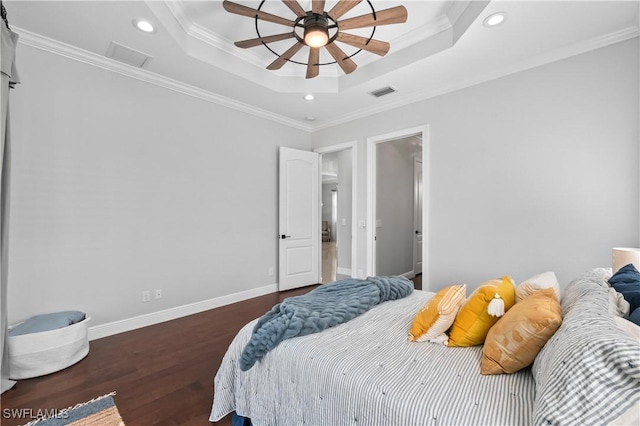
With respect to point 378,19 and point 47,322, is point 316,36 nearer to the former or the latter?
point 378,19

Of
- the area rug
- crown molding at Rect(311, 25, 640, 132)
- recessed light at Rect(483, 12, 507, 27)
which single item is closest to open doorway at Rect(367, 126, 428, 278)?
crown molding at Rect(311, 25, 640, 132)

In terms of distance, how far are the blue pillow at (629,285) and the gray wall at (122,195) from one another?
3.64m

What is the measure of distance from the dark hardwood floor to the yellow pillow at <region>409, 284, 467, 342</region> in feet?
4.18

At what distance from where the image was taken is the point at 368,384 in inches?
46.0

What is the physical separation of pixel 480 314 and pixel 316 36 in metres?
2.05

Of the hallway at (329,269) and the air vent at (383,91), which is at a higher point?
the air vent at (383,91)

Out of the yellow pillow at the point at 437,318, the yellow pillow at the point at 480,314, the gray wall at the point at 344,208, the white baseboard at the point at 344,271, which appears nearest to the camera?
the yellow pillow at the point at 480,314

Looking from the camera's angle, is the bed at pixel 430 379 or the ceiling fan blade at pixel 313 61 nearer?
the bed at pixel 430 379

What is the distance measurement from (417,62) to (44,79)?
3.46 m

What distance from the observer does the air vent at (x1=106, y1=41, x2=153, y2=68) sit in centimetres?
264

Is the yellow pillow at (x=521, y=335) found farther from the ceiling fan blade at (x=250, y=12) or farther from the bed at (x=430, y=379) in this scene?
the ceiling fan blade at (x=250, y=12)

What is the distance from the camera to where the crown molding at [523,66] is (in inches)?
93.7

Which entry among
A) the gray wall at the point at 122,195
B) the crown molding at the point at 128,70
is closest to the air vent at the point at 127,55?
the crown molding at the point at 128,70

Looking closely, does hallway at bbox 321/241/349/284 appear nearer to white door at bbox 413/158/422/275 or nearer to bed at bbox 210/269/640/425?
white door at bbox 413/158/422/275
